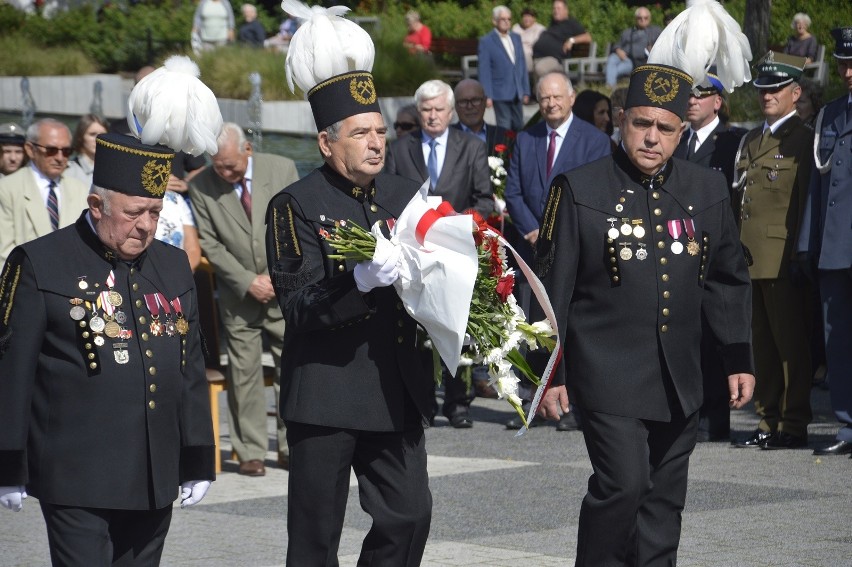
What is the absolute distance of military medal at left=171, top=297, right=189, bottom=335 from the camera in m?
5.48

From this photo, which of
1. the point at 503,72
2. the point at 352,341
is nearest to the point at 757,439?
the point at 352,341

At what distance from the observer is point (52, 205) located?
983cm

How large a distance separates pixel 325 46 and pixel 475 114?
698cm

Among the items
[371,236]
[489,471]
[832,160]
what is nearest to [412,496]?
[371,236]

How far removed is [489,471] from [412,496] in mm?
4299

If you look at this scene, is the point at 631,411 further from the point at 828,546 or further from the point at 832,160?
the point at 832,160

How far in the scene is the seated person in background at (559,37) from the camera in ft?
84.2

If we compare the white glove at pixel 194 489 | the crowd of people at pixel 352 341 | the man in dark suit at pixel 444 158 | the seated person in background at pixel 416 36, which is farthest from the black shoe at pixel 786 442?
the seated person in background at pixel 416 36

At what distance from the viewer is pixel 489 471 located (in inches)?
381

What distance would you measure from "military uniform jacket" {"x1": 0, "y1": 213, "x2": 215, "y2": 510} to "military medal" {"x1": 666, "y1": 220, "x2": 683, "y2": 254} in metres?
2.08

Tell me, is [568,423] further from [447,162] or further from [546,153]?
[447,162]

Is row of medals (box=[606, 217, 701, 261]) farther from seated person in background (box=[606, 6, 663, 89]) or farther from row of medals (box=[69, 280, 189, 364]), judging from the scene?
seated person in background (box=[606, 6, 663, 89])

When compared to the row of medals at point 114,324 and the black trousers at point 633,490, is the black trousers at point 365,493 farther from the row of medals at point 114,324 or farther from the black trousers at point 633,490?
the black trousers at point 633,490

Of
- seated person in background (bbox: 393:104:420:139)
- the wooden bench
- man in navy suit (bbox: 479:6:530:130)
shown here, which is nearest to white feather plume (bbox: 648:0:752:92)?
seated person in background (bbox: 393:104:420:139)
